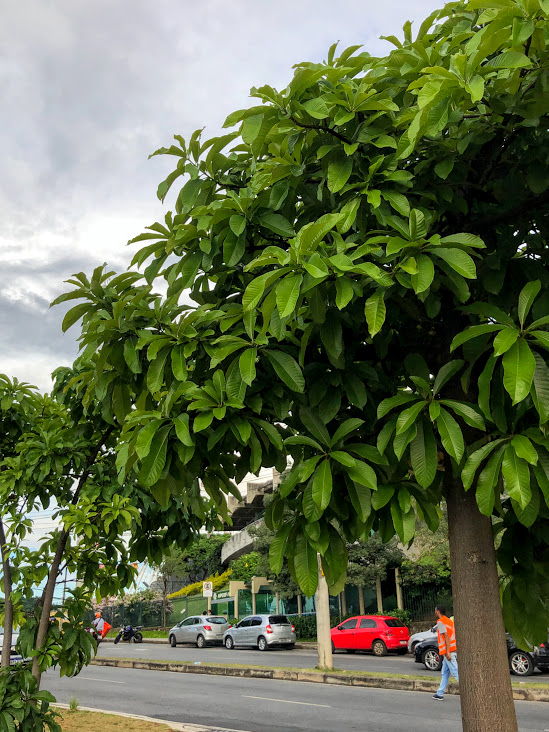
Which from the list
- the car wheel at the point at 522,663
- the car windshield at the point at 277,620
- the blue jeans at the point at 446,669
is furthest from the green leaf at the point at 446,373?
the car windshield at the point at 277,620

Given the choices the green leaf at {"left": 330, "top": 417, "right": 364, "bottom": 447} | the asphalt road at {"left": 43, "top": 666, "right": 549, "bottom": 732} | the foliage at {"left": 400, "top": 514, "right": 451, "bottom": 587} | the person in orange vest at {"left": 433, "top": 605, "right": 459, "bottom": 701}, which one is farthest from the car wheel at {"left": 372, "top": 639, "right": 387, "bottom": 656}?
the green leaf at {"left": 330, "top": 417, "right": 364, "bottom": 447}

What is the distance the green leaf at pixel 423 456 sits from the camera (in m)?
2.84

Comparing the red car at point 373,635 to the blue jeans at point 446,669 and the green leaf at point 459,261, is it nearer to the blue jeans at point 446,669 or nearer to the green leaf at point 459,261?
the blue jeans at point 446,669

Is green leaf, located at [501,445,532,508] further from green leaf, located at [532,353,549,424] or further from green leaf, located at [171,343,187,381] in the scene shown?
green leaf, located at [171,343,187,381]

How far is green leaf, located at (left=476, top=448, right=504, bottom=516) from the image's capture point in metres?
2.69

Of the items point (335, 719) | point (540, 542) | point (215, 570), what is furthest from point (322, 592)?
point (215, 570)

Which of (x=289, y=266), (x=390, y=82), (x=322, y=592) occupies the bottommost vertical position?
(x=322, y=592)

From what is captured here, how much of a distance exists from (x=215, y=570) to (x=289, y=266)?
1900 inches

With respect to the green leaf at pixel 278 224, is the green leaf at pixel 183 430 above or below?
below

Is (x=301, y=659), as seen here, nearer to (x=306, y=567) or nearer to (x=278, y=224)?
(x=306, y=567)

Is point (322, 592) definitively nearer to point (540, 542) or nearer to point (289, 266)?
point (540, 542)

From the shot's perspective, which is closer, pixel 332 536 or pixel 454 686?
pixel 332 536

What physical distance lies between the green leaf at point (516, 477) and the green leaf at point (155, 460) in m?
1.40

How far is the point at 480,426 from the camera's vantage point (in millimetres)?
2756
